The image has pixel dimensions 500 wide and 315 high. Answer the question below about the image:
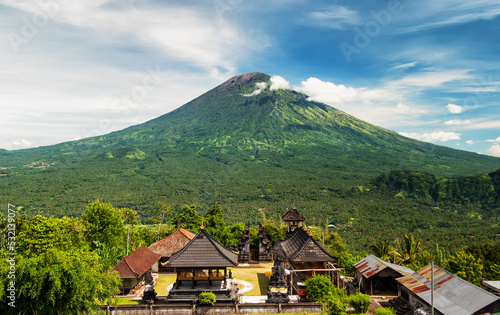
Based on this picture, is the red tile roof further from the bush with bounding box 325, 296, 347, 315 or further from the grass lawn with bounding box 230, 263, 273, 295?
the bush with bounding box 325, 296, 347, 315

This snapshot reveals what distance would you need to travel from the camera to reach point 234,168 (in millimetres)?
153375

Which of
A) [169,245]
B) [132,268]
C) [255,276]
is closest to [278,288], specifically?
[255,276]

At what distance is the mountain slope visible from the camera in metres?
110

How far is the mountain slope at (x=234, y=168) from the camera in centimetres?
11044

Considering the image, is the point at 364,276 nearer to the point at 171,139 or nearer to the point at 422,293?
the point at 422,293

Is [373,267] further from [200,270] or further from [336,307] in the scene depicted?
[200,270]

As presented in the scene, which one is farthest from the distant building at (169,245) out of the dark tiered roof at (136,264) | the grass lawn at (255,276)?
the grass lawn at (255,276)

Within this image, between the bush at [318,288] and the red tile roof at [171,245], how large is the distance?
17.3 metres

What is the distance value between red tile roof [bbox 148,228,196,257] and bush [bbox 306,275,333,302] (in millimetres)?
17349

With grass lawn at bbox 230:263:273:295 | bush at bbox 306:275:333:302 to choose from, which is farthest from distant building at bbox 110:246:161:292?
bush at bbox 306:275:333:302

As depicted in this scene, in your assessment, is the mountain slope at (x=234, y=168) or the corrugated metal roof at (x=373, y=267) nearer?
the corrugated metal roof at (x=373, y=267)

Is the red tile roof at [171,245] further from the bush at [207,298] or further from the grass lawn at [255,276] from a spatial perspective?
the bush at [207,298]

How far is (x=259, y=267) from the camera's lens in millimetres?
35719

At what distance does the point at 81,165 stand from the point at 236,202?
9413 centimetres
